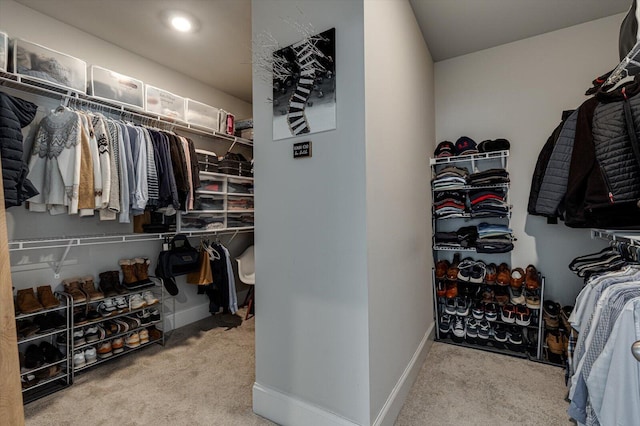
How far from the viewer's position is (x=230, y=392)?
6.37ft

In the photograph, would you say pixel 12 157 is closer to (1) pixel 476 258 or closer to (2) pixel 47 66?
(2) pixel 47 66

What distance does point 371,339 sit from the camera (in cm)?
143

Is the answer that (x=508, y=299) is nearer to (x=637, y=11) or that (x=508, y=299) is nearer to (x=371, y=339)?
(x=371, y=339)

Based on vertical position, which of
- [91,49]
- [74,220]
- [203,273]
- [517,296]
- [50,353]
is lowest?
[50,353]

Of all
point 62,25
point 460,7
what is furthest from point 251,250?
point 460,7

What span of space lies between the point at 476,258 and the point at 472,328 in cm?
64

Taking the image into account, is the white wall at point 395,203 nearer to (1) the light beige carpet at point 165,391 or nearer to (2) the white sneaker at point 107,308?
(1) the light beige carpet at point 165,391

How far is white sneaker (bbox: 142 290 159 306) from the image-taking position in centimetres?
256

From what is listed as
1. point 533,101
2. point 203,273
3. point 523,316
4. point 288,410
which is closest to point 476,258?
point 523,316

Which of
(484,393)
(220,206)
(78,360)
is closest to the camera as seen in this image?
(484,393)

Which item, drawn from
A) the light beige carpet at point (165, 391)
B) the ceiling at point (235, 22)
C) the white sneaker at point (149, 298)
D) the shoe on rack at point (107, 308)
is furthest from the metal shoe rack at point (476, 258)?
the shoe on rack at point (107, 308)

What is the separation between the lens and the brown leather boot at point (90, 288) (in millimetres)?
2250

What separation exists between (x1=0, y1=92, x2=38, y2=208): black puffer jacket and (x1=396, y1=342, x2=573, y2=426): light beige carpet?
2.51 m

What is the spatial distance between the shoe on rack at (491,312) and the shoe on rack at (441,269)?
0.41 m
